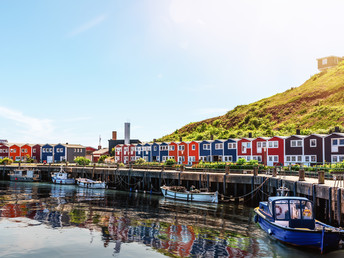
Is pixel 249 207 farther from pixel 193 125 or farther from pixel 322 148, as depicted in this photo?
pixel 193 125

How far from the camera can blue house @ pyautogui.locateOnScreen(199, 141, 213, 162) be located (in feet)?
262

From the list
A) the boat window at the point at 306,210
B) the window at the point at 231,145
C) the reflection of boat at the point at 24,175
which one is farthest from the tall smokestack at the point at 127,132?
the boat window at the point at 306,210

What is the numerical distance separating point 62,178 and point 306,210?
61388 mm

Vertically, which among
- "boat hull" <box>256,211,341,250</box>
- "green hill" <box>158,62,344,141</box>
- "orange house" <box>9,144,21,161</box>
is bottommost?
"boat hull" <box>256,211,341,250</box>

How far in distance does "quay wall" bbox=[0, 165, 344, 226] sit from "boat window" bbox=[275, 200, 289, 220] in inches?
130

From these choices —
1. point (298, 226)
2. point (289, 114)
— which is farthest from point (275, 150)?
point (289, 114)

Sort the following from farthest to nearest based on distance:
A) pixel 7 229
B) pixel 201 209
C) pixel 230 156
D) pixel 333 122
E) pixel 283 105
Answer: pixel 283 105 → pixel 333 122 → pixel 230 156 → pixel 201 209 → pixel 7 229

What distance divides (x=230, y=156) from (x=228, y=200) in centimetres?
3269

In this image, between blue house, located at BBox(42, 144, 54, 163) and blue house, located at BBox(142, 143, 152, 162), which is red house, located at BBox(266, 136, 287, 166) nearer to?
blue house, located at BBox(142, 143, 152, 162)

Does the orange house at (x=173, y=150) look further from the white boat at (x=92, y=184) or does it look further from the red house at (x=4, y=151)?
the red house at (x=4, y=151)

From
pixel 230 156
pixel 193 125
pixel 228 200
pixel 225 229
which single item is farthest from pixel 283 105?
pixel 225 229

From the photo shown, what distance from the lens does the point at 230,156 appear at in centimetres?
7569

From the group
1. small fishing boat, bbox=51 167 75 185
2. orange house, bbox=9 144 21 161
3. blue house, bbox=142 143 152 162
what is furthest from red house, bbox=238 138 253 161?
orange house, bbox=9 144 21 161

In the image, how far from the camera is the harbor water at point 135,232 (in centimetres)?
2186
